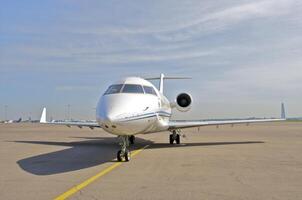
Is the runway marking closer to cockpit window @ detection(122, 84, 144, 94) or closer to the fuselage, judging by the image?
the fuselage

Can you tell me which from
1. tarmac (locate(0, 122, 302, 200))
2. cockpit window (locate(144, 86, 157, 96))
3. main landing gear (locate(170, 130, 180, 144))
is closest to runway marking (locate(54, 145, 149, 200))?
tarmac (locate(0, 122, 302, 200))

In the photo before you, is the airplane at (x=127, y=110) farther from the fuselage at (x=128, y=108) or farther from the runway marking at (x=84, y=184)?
the runway marking at (x=84, y=184)

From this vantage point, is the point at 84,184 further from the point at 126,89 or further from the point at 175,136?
the point at 175,136

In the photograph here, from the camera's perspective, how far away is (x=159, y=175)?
919cm

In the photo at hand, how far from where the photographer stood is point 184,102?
22.5 m

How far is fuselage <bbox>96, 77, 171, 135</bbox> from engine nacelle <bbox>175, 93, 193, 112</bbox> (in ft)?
20.5

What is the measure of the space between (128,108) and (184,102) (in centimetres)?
1070

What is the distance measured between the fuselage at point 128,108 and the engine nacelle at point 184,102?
625cm

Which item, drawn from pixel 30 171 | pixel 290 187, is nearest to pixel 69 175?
pixel 30 171

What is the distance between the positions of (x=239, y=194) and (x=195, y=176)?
7.27ft

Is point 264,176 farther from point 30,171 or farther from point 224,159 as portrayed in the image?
point 30,171

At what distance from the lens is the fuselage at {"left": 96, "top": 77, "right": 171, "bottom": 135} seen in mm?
11336

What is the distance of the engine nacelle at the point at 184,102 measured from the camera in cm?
2236

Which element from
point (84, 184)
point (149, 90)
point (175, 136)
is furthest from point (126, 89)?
point (175, 136)
